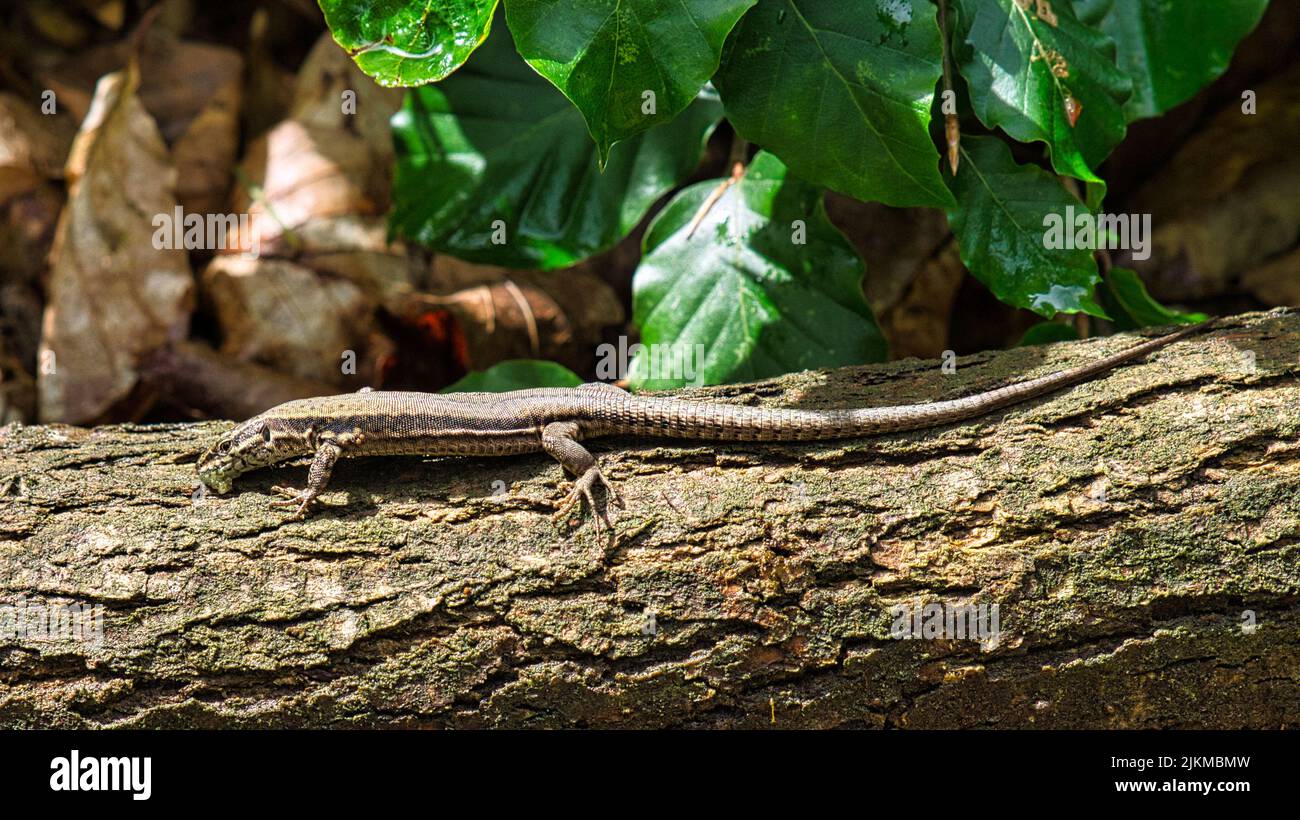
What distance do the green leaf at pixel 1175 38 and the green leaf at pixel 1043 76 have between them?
0.52 m

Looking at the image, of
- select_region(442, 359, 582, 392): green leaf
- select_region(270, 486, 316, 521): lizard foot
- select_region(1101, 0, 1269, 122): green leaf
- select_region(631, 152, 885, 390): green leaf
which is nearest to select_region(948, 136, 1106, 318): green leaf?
select_region(631, 152, 885, 390): green leaf

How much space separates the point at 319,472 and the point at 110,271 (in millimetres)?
3153

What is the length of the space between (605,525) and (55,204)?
4822mm

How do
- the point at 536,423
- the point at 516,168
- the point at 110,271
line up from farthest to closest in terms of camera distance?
1. the point at 110,271
2. the point at 516,168
3. the point at 536,423

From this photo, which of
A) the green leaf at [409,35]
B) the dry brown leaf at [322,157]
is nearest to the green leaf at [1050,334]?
the green leaf at [409,35]

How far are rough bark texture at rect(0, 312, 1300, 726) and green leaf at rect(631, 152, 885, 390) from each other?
102 cm

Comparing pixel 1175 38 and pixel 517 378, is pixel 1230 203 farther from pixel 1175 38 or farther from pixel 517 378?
pixel 517 378

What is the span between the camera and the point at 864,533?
305cm

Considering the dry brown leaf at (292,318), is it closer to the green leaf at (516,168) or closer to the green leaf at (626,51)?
the green leaf at (516,168)

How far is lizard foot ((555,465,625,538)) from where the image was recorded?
10.4ft

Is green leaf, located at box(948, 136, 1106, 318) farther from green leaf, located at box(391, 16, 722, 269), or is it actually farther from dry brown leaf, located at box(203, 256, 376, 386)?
dry brown leaf, located at box(203, 256, 376, 386)

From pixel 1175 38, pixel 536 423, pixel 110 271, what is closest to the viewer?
pixel 536 423

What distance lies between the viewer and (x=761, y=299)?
13.6ft

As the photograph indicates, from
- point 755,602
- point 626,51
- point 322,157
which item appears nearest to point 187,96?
point 322,157
